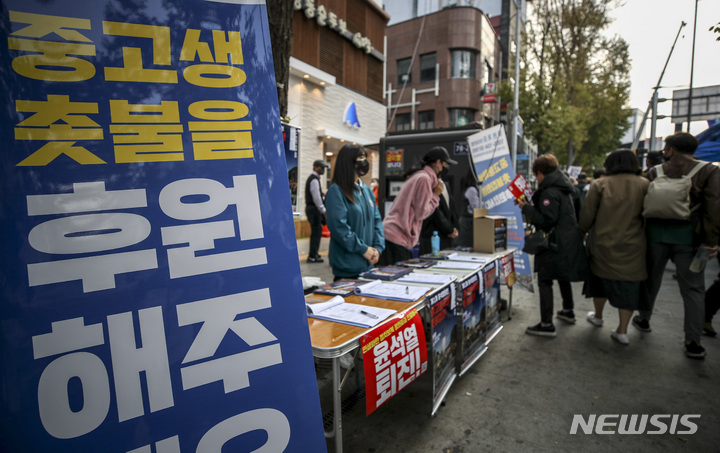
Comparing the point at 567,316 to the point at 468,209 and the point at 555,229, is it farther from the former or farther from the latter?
the point at 468,209

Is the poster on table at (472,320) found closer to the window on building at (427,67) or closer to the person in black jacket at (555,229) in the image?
the person in black jacket at (555,229)

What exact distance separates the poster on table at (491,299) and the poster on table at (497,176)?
1492 millimetres

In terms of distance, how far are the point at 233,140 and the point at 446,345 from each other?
6.74 ft

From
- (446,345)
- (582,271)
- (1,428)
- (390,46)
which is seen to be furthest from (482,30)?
(1,428)

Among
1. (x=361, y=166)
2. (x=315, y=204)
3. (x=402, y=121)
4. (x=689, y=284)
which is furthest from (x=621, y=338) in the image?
(x=402, y=121)

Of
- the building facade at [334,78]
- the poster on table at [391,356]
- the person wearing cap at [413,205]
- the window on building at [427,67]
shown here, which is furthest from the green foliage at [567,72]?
the poster on table at [391,356]

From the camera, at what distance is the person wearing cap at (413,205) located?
3852 millimetres

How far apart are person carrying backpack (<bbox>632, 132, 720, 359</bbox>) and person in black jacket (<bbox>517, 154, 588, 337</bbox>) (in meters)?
0.65

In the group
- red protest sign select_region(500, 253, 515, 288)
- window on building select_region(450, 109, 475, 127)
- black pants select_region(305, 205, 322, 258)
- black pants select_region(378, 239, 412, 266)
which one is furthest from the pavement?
window on building select_region(450, 109, 475, 127)

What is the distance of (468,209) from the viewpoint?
641 centimetres

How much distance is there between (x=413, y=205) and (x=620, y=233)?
81.4 inches

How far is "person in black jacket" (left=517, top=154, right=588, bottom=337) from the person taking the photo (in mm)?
4086

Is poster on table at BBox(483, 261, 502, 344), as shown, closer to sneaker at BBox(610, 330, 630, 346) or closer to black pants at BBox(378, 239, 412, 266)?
black pants at BBox(378, 239, 412, 266)

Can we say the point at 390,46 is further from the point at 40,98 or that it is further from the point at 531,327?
the point at 40,98
